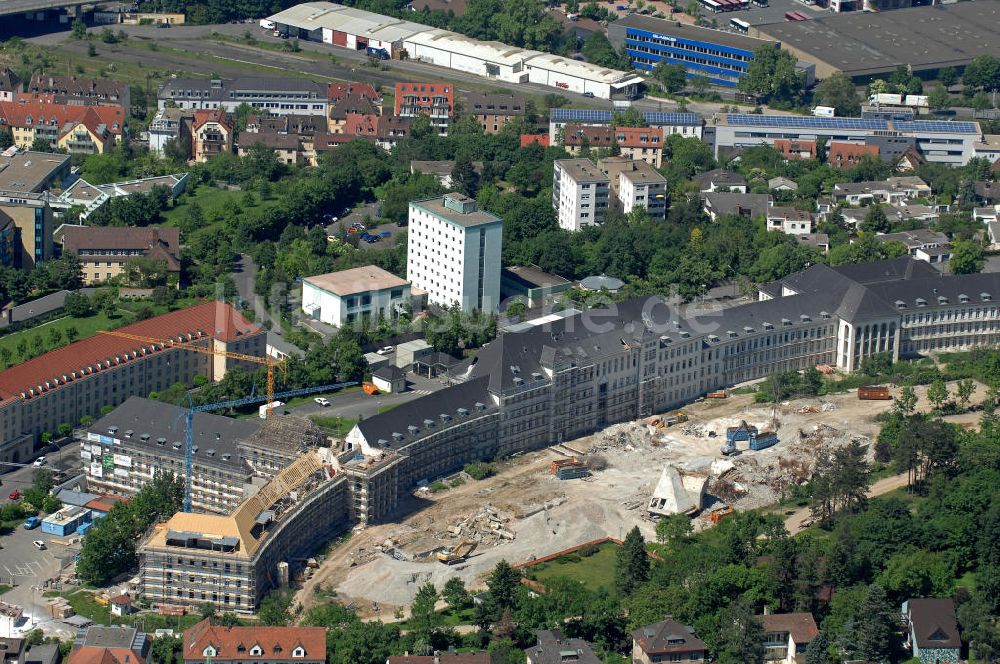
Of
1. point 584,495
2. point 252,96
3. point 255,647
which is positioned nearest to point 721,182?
point 252,96

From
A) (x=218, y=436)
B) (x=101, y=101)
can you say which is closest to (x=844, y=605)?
(x=218, y=436)

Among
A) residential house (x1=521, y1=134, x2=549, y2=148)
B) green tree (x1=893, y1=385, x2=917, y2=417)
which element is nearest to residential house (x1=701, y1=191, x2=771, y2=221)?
residential house (x1=521, y1=134, x2=549, y2=148)

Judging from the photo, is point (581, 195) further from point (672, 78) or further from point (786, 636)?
point (786, 636)

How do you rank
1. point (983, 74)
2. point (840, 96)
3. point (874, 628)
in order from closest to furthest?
point (874, 628) < point (840, 96) < point (983, 74)

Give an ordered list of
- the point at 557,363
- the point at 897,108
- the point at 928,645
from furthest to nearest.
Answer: the point at 897,108, the point at 557,363, the point at 928,645

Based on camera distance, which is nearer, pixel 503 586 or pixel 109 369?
pixel 503 586

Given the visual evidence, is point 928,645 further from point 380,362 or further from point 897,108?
point 897,108
